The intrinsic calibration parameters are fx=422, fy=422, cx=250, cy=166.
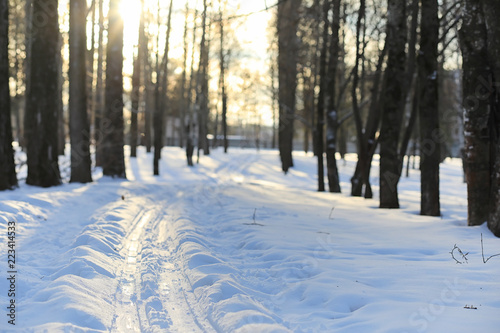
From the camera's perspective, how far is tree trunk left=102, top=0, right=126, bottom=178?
1376cm

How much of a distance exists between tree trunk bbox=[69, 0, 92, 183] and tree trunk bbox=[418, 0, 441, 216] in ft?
29.6

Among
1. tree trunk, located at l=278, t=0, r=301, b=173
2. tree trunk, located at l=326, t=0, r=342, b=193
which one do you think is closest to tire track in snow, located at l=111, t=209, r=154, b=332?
tree trunk, located at l=326, t=0, r=342, b=193

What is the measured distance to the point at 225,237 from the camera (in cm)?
681

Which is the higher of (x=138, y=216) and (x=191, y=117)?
(x=191, y=117)

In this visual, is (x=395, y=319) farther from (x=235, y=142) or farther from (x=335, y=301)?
(x=235, y=142)

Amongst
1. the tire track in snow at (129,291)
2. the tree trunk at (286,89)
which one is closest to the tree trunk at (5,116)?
the tire track in snow at (129,291)

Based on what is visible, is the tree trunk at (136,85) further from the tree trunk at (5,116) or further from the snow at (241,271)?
the snow at (241,271)

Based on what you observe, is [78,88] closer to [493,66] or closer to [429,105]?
[429,105]

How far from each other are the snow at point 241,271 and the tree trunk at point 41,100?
200 centimetres

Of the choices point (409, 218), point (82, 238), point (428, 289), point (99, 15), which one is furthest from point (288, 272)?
point (99, 15)

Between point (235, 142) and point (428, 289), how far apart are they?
71.0 meters

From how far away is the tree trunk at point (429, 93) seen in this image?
8.27 metres

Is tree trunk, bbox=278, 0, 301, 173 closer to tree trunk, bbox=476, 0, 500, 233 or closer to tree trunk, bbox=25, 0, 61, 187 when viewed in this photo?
tree trunk, bbox=25, 0, 61, 187

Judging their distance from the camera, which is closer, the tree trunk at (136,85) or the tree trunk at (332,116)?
the tree trunk at (332,116)
